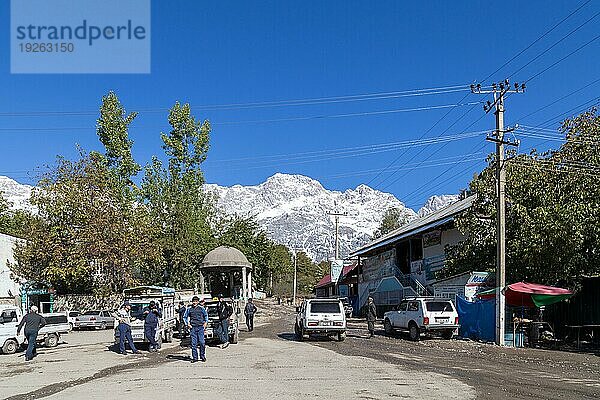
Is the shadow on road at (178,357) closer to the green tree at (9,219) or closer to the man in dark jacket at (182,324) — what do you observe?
the man in dark jacket at (182,324)

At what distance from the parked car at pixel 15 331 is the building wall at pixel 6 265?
18897mm

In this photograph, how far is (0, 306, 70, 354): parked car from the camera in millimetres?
23938

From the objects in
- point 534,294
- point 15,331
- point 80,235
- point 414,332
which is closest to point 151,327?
point 15,331

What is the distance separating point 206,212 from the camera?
58.5 meters

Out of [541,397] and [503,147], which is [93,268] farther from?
[541,397]

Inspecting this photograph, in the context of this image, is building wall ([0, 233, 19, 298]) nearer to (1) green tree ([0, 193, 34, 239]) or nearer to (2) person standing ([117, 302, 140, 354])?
(1) green tree ([0, 193, 34, 239])

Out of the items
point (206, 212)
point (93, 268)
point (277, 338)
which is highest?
point (206, 212)

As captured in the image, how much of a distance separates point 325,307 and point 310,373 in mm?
12266

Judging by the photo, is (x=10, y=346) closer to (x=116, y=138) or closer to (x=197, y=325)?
(x=197, y=325)

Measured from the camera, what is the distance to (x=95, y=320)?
40.6 meters

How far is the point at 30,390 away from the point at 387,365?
30.4 feet

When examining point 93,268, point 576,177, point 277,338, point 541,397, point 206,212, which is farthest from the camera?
point 206,212

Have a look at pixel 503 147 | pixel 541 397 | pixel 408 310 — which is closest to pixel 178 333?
pixel 408 310

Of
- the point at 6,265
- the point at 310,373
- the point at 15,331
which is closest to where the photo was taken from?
the point at 310,373
